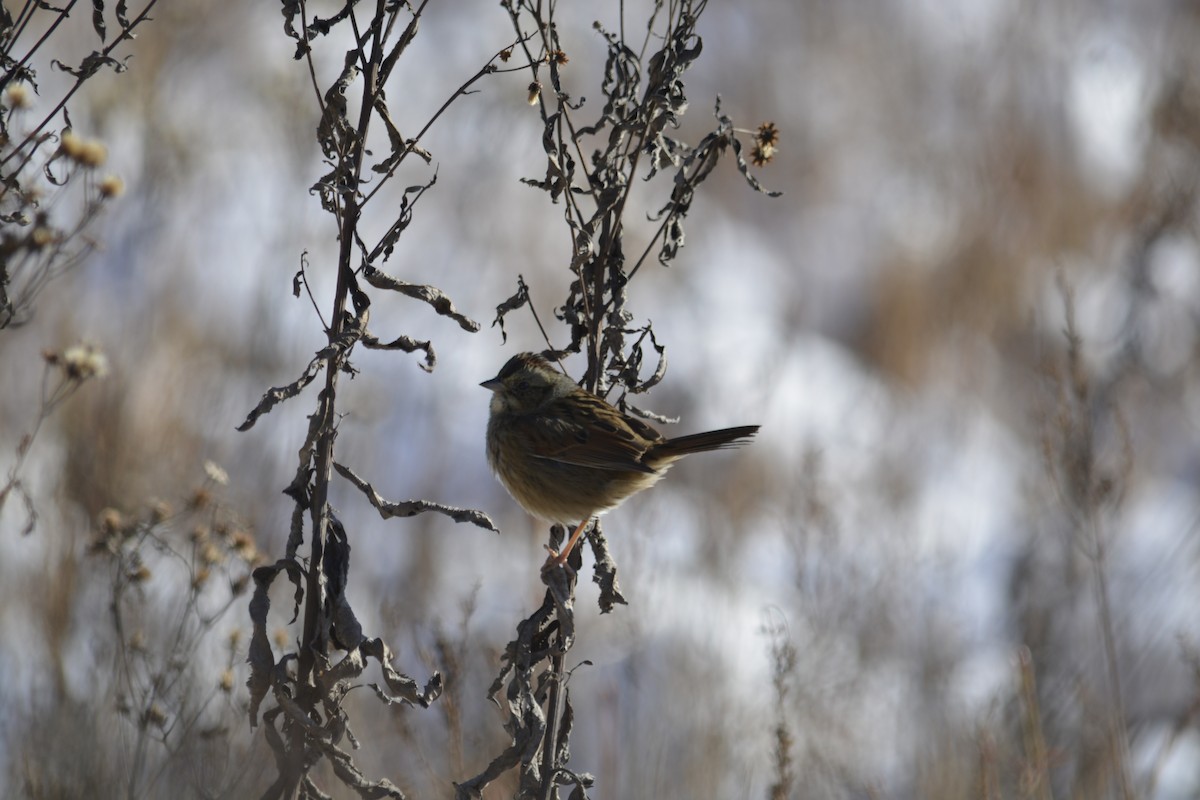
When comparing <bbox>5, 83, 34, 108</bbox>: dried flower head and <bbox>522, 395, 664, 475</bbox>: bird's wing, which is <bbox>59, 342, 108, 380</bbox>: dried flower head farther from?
<bbox>522, 395, 664, 475</bbox>: bird's wing

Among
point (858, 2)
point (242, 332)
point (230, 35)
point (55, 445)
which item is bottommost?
point (55, 445)

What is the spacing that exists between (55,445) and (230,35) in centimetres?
398

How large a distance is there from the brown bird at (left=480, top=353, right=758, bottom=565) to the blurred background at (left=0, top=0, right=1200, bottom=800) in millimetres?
610

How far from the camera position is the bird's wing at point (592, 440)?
3.91 meters

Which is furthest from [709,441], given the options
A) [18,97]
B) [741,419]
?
[741,419]

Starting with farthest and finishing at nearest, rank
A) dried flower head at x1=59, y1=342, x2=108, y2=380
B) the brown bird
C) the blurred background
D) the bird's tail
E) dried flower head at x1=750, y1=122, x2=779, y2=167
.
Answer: the blurred background → the brown bird → the bird's tail → dried flower head at x1=59, y1=342, x2=108, y2=380 → dried flower head at x1=750, y1=122, x2=779, y2=167

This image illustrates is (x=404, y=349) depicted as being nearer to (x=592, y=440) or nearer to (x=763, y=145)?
(x=763, y=145)

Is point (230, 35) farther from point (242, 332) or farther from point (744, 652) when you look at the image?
point (744, 652)

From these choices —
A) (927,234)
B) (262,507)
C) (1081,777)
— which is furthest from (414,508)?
(927,234)

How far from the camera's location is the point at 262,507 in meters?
5.39

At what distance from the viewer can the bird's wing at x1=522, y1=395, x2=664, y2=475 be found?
12.8 ft

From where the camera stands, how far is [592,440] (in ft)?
13.1

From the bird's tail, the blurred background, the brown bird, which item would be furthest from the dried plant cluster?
the brown bird

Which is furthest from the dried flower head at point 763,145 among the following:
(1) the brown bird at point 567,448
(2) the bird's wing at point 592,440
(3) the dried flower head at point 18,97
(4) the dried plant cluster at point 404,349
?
(3) the dried flower head at point 18,97
